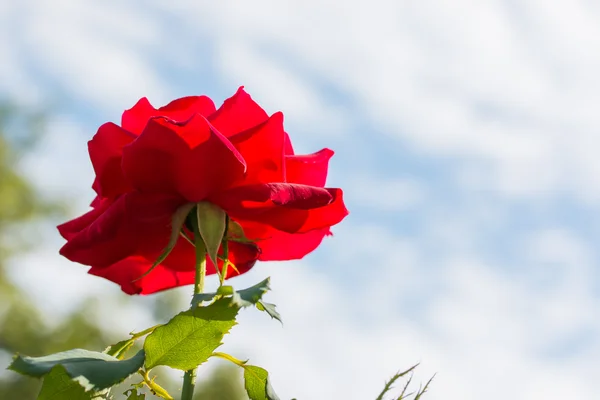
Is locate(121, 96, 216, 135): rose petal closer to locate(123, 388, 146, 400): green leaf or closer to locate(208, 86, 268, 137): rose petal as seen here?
locate(208, 86, 268, 137): rose petal

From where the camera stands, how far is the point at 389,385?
0.31 metres

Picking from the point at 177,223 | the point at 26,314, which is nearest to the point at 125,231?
the point at 177,223

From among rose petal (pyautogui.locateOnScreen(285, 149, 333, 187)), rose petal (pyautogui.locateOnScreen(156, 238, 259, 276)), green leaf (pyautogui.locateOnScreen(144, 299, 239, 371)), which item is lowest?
green leaf (pyautogui.locateOnScreen(144, 299, 239, 371))

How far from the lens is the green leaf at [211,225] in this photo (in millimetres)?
390

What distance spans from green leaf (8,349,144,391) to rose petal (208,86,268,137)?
0.15 m

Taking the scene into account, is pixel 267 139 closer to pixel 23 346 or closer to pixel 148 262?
pixel 148 262

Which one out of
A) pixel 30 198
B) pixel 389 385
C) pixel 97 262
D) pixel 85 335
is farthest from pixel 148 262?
pixel 30 198

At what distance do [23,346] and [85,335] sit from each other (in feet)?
1.82

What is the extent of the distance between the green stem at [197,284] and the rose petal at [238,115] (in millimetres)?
66

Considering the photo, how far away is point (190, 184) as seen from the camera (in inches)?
16.3

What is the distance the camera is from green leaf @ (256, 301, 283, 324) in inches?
13.0

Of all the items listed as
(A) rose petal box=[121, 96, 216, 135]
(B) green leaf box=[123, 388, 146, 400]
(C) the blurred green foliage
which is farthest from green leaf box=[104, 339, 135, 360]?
(C) the blurred green foliage

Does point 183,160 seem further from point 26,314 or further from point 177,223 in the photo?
point 26,314

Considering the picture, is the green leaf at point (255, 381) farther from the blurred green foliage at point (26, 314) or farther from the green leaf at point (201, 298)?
the blurred green foliage at point (26, 314)
